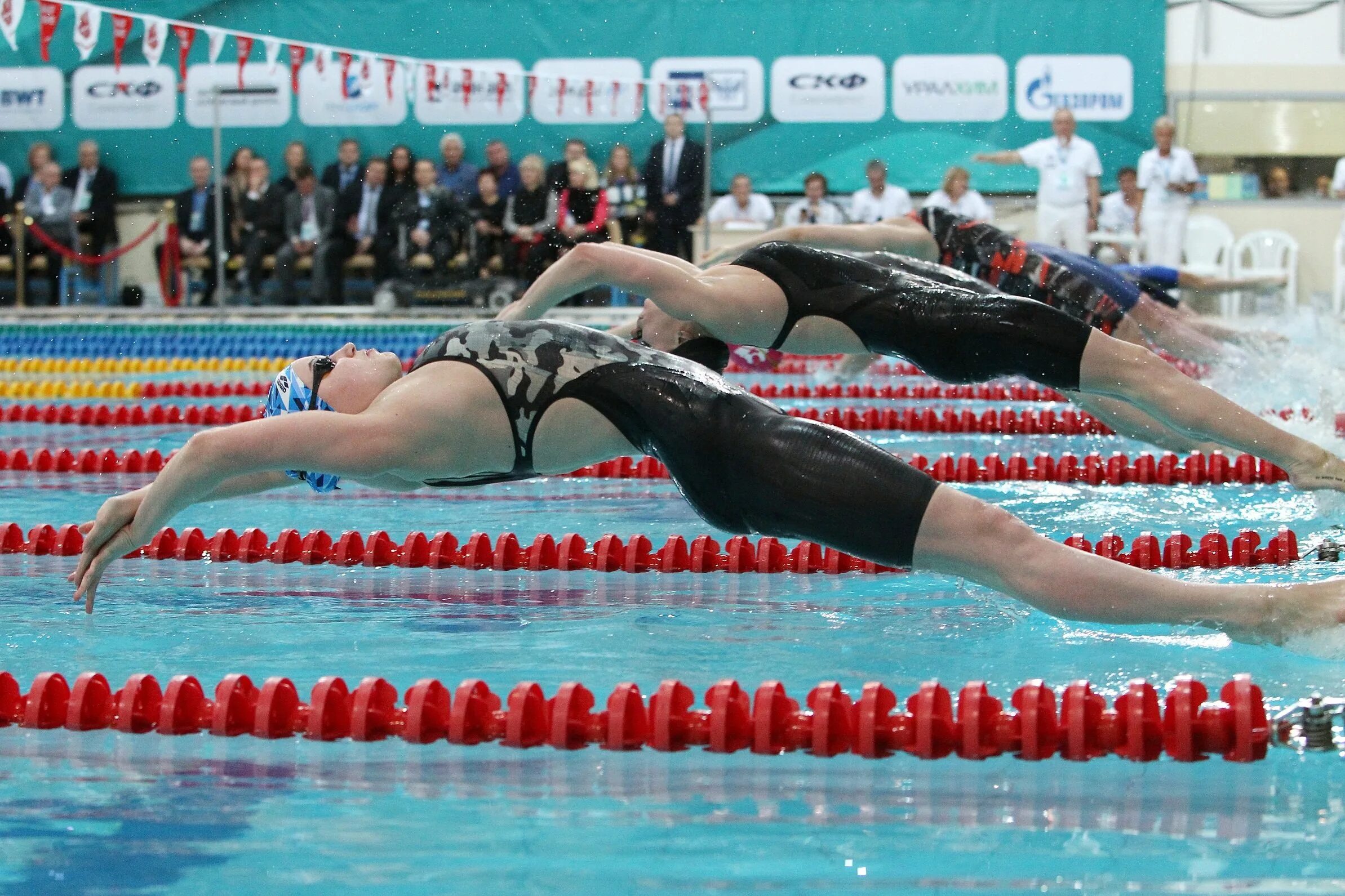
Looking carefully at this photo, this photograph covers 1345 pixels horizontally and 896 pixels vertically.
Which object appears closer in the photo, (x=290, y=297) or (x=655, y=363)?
(x=655, y=363)

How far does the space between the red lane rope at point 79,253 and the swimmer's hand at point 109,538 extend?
34.1 feet

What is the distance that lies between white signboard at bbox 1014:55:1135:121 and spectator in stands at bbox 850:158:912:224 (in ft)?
5.35

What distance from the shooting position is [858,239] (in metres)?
4.81

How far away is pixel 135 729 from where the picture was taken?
2.60 metres

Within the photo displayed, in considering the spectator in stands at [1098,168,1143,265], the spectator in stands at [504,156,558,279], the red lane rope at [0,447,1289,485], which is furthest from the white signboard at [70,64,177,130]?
the red lane rope at [0,447,1289,485]

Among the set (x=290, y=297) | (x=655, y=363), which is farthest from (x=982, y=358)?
(x=290, y=297)

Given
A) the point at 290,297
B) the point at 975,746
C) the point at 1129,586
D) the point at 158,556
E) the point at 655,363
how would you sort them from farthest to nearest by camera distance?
1. the point at 290,297
2. the point at 158,556
3. the point at 655,363
4. the point at 1129,586
5. the point at 975,746

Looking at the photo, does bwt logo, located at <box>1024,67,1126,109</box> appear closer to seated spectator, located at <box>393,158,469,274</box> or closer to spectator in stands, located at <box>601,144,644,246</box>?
spectator in stands, located at <box>601,144,644,246</box>

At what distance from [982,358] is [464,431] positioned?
4.90 ft

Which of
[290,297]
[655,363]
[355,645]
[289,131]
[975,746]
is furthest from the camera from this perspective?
[289,131]

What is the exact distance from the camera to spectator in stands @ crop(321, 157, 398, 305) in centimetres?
1241

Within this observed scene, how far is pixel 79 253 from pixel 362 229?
2.35 metres

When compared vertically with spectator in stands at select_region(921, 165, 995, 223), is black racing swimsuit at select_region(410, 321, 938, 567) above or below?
below

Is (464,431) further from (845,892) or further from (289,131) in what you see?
(289,131)
